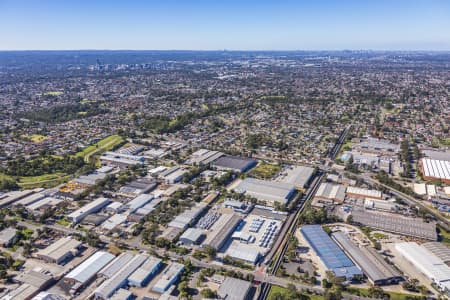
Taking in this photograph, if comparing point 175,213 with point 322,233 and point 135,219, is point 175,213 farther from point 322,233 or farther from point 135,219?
point 322,233

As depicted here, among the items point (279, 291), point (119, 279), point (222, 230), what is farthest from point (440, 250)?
point (119, 279)

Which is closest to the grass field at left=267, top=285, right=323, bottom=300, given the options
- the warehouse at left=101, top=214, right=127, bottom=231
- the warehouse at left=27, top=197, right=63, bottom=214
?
the warehouse at left=101, top=214, right=127, bottom=231

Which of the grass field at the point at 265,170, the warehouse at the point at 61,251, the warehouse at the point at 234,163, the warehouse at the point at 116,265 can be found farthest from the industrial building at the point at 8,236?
the grass field at the point at 265,170

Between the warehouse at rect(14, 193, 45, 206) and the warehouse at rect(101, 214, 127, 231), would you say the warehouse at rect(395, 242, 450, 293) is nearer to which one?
the warehouse at rect(101, 214, 127, 231)

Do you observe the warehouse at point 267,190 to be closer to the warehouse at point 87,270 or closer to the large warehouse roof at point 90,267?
the large warehouse roof at point 90,267

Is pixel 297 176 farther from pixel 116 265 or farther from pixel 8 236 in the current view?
pixel 8 236
